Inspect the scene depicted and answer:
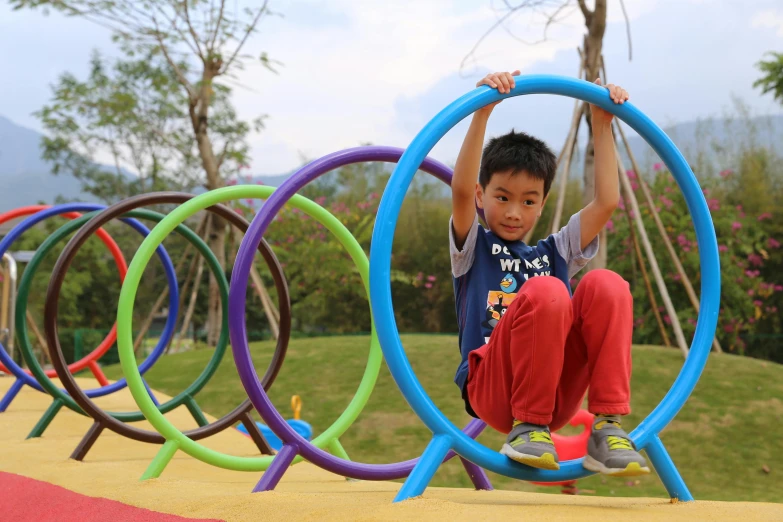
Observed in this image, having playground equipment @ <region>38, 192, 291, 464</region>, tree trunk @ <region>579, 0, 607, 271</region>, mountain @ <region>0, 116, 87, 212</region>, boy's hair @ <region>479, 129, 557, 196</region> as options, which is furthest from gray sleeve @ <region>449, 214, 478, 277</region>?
mountain @ <region>0, 116, 87, 212</region>

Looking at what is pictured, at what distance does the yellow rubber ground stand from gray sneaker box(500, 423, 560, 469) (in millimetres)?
102

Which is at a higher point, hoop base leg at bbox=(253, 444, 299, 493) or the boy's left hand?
the boy's left hand

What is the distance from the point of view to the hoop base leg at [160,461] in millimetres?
2916

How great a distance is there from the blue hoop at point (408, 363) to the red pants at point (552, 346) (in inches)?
5.2

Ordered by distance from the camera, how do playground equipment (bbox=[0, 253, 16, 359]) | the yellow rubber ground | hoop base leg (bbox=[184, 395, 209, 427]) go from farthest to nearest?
playground equipment (bbox=[0, 253, 16, 359]) < hoop base leg (bbox=[184, 395, 209, 427]) < the yellow rubber ground

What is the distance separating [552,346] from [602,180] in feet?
2.02

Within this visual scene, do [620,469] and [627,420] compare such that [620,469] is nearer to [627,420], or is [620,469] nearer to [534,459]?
[534,459]

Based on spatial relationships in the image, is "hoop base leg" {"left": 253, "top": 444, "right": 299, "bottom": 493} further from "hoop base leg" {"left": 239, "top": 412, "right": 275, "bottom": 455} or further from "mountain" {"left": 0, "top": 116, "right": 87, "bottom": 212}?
"mountain" {"left": 0, "top": 116, "right": 87, "bottom": 212}

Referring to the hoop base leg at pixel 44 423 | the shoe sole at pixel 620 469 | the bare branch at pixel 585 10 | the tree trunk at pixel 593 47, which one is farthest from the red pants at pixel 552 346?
the bare branch at pixel 585 10

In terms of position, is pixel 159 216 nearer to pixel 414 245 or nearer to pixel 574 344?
pixel 574 344

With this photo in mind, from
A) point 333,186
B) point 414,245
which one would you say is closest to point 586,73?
point 414,245

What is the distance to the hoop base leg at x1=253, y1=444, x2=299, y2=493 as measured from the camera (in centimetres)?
252

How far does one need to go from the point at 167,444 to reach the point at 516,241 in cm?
170

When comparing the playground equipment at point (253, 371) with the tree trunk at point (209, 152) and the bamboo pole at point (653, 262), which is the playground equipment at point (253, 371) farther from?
the tree trunk at point (209, 152)
